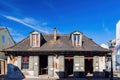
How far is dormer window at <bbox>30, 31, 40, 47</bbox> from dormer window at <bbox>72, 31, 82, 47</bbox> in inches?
144

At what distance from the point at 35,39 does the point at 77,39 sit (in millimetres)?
4372

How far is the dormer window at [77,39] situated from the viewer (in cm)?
1994

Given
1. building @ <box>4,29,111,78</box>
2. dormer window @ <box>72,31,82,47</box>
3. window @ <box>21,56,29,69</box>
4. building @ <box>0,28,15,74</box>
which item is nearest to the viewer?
building @ <box>4,29,111,78</box>

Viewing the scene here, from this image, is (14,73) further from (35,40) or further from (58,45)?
(58,45)

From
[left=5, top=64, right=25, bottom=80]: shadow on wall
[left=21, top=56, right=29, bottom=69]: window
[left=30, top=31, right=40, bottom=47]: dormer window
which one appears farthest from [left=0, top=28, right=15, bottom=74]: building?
[left=30, top=31, right=40, bottom=47]: dormer window

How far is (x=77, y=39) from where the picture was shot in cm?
2012

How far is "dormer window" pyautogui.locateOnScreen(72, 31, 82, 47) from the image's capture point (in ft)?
65.4

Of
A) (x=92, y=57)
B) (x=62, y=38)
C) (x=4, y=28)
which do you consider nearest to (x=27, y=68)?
(x=62, y=38)

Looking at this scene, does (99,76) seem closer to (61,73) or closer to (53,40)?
(61,73)

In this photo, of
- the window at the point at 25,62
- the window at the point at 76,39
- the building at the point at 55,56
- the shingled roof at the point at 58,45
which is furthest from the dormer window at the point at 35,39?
the window at the point at 76,39

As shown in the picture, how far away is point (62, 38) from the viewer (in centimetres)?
2158

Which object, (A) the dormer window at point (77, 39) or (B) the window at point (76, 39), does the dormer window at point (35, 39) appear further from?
(B) the window at point (76, 39)

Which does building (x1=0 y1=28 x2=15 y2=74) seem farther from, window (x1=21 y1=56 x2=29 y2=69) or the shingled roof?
window (x1=21 y1=56 x2=29 y2=69)

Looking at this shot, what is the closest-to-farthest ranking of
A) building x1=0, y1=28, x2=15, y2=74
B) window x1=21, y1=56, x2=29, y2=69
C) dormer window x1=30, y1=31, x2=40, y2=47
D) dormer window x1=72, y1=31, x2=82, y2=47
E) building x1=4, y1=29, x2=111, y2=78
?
building x1=4, y1=29, x2=111, y2=78, window x1=21, y1=56, x2=29, y2=69, dormer window x1=30, y1=31, x2=40, y2=47, dormer window x1=72, y1=31, x2=82, y2=47, building x1=0, y1=28, x2=15, y2=74
